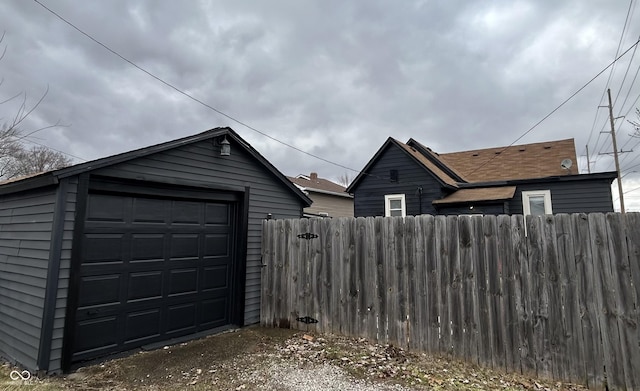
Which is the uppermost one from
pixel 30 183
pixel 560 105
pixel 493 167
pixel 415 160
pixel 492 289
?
pixel 560 105

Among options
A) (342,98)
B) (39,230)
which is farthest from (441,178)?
(39,230)

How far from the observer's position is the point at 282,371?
4.01 meters

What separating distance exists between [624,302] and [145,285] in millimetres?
5954

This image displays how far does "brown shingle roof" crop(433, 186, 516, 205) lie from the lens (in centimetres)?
1163

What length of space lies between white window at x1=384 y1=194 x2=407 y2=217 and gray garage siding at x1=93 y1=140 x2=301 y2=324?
762cm

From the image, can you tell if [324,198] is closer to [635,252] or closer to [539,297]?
[539,297]

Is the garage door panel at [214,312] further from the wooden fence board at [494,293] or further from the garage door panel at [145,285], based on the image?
the wooden fence board at [494,293]

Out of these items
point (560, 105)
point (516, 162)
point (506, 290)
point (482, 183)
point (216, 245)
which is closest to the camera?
point (506, 290)

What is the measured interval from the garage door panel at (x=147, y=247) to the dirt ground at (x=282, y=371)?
134cm

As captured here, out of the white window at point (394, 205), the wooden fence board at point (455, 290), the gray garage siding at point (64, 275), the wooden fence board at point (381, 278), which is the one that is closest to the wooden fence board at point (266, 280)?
the wooden fence board at point (381, 278)

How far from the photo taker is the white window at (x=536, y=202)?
1211cm

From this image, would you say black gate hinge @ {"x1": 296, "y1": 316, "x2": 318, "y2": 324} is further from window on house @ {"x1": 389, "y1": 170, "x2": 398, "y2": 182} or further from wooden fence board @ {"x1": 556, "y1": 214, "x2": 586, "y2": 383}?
window on house @ {"x1": 389, "y1": 170, "x2": 398, "y2": 182}

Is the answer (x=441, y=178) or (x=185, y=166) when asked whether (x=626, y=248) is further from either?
(x=441, y=178)

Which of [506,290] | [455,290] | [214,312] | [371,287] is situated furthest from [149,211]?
[506,290]
